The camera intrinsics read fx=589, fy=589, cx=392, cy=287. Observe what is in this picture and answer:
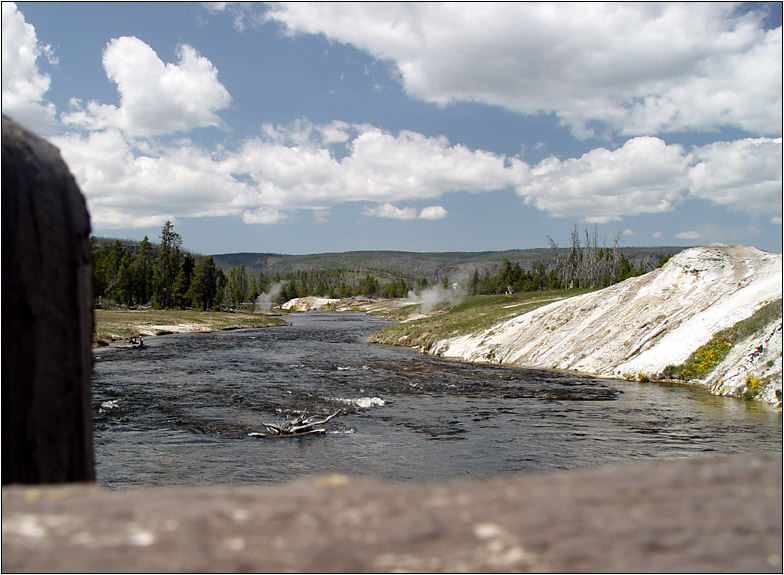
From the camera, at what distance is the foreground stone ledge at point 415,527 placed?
74.7 inches

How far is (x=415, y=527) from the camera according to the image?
80.0 inches

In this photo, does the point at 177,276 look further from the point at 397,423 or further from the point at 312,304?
the point at 397,423

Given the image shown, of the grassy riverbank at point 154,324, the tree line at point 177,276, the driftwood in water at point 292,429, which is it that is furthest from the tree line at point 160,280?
the driftwood in water at point 292,429

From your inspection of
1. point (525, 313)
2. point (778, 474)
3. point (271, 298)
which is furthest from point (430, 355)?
point (271, 298)

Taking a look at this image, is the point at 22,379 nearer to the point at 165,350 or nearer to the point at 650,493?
the point at 650,493

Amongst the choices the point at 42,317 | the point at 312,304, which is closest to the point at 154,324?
the point at 42,317

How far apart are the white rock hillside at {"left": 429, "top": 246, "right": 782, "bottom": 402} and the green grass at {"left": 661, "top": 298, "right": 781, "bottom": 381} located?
1.22ft

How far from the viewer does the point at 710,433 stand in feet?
55.7

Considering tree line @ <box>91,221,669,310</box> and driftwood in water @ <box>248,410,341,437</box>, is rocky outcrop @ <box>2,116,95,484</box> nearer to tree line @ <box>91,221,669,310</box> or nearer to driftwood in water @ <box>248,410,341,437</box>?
driftwood in water @ <box>248,410,341,437</box>

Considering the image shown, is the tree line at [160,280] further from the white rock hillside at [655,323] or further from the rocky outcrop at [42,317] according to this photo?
the rocky outcrop at [42,317]

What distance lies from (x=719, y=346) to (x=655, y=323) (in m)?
4.70

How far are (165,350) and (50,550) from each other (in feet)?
141

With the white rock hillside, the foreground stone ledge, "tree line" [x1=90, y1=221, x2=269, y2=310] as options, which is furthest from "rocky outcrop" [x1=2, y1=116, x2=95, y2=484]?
"tree line" [x1=90, y1=221, x2=269, y2=310]

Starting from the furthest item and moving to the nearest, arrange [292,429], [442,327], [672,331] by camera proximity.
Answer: [442,327] → [672,331] → [292,429]
